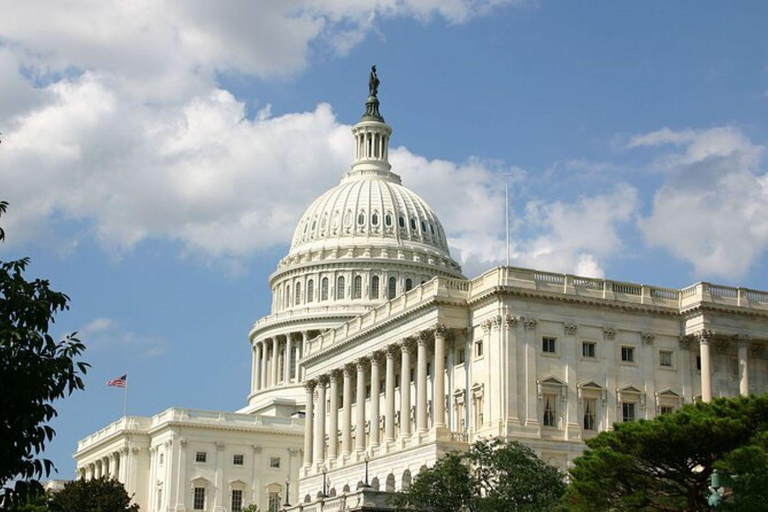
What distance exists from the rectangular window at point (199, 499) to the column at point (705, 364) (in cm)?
6732

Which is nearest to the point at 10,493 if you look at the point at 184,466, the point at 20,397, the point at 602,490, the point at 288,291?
the point at 20,397

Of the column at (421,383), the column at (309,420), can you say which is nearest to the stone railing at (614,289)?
the column at (421,383)

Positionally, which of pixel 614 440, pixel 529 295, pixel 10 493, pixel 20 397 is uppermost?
pixel 529 295

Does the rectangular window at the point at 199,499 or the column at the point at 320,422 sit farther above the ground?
the column at the point at 320,422

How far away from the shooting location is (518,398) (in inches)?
3905

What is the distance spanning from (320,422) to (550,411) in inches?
1316

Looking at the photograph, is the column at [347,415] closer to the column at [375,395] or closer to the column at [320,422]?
the column at [320,422]

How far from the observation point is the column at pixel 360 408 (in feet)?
385

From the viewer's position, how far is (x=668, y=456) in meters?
64.8

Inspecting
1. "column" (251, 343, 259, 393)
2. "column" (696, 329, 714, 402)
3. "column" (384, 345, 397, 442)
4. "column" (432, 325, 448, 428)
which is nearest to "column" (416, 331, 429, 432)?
"column" (432, 325, 448, 428)

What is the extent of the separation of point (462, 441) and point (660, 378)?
1615cm

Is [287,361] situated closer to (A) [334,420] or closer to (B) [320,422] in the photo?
(B) [320,422]

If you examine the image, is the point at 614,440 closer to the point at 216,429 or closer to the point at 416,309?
the point at 416,309

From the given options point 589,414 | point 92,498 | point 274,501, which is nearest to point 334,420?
point 92,498
